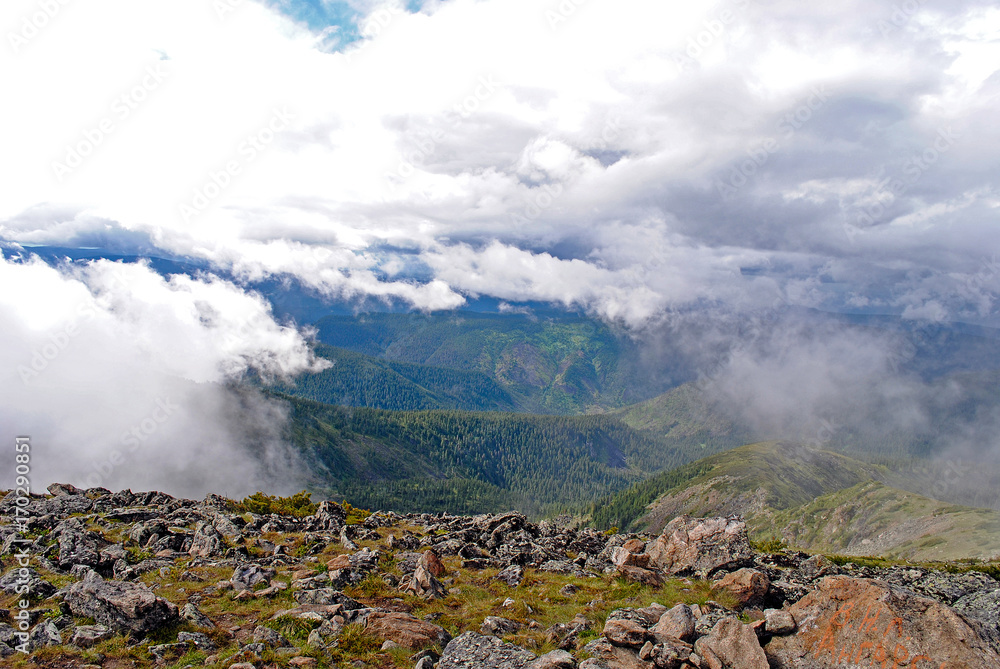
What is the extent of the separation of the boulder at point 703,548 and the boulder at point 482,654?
26810 millimetres

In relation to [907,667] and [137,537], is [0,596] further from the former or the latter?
[907,667]

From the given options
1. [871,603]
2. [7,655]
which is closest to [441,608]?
[7,655]

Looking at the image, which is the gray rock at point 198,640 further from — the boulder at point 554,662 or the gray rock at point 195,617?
the boulder at point 554,662

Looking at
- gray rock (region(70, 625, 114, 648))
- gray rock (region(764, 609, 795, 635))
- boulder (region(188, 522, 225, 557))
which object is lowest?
gray rock (region(764, 609, 795, 635))

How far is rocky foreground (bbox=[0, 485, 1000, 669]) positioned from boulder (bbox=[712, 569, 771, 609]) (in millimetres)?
112

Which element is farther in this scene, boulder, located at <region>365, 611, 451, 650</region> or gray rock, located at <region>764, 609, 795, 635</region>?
boulder, located at <region>365, 611, 451, 650</region>

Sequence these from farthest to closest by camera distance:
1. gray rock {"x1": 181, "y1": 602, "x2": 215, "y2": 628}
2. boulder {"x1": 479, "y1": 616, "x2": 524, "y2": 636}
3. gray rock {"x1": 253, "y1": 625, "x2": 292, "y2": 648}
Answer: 1. boulder {"x1": 479, "y1": 616, "x2": 524, "y2": 636}
2. gray rock {"x1": 181, "y1": 602, "x2": 215, "y2": 628}
3. gray rock {"x1": 253, "y1": 625, "x2": 292, "y2": 648}

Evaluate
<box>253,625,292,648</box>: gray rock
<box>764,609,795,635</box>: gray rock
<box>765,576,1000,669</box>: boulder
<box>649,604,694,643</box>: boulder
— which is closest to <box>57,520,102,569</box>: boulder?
<box>253,625,292,648</box>: gray rock

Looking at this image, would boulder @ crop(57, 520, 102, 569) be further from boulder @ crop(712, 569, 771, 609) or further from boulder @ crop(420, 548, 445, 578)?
boulder @ crop(712, 569, 771, 609)

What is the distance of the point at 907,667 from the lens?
20953mm

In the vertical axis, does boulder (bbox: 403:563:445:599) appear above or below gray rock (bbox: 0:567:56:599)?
below

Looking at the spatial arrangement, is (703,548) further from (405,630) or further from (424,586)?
(405,630)

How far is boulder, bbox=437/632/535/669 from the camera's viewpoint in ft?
74.5

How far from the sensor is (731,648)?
2322cm
